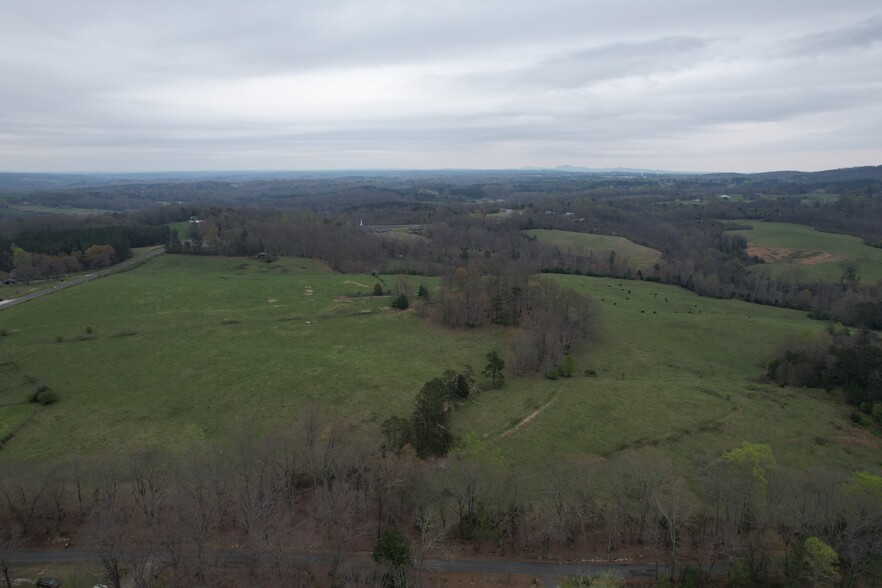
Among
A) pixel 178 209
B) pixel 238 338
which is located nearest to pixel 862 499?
pixel 238 338

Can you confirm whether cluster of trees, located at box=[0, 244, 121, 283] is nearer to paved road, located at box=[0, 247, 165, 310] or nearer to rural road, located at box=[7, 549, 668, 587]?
paved road, located at box=[0, 247, 165, 310]

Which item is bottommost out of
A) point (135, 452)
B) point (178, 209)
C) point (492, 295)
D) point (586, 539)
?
point (586, 539)

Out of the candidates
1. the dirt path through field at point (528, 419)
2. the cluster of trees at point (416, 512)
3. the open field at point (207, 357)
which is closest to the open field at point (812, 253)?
the open field at point (207, 357)

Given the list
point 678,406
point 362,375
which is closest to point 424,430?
point 362,375

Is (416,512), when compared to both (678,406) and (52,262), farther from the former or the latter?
(52,262)

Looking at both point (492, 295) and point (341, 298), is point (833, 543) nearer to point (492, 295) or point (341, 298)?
point (492, 295)
